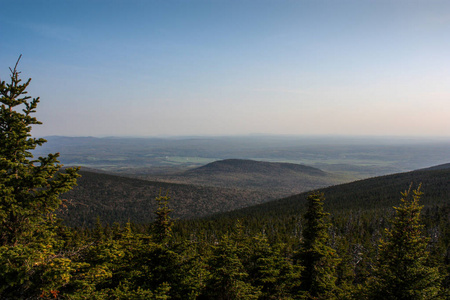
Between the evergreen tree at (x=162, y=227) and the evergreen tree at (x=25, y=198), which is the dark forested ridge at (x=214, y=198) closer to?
the evergreen tree at (x=162, y=227)

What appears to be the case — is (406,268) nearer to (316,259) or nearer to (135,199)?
(316,259)

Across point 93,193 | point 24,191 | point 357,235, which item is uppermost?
point 24,191

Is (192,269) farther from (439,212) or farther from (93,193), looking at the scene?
(93,193)

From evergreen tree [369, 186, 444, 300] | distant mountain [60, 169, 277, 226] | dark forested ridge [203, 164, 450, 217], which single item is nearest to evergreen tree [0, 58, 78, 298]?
evergreen tree [369, 186, 444, 300]

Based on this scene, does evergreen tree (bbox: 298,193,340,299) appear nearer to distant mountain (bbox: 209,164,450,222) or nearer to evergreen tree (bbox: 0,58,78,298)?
evergreen tree (bbox: 0,58,78,298)

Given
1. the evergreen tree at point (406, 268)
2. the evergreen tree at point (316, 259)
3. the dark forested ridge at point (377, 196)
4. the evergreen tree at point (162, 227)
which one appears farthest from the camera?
the dark forested ridge at point (377, 196)

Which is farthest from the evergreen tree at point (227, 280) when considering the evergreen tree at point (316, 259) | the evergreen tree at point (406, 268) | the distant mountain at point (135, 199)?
the distant mountain at point (135, 199)

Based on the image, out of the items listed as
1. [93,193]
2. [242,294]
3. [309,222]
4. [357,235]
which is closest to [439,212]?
[357,235]
